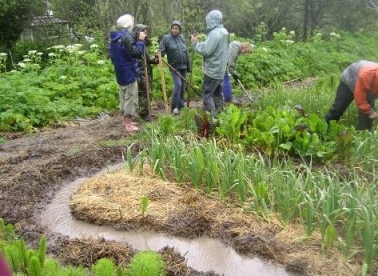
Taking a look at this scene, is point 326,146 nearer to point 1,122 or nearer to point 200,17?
point 1,122

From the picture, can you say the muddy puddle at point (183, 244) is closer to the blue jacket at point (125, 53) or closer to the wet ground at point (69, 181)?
the wet ground at point (69, 181)

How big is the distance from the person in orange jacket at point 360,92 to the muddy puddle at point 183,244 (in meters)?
2.69

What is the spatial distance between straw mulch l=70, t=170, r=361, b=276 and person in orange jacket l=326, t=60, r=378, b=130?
218 cm

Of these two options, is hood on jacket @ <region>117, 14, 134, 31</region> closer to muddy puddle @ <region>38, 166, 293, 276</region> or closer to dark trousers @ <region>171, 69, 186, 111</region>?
dark trousers @ <region>171, 69, 186, 111</region>

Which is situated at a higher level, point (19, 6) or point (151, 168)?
point (19, 6)

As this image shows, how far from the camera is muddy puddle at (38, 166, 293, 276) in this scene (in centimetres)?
330

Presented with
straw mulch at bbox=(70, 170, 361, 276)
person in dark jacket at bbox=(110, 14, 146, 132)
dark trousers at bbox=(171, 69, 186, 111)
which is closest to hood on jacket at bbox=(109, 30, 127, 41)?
person in dark jacket at bbox=(110, 14, 146, 132)

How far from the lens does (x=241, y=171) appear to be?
406cm

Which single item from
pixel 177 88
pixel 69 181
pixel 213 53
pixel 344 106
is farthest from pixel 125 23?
pixel 344 106

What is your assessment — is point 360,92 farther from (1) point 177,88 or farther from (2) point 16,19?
(2) point 16,19

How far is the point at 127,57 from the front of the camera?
6344mm

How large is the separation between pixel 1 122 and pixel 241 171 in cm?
503

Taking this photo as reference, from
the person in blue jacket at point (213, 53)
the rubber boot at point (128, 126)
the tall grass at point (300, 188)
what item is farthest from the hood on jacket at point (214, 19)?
the tall grass at point (300, 188)

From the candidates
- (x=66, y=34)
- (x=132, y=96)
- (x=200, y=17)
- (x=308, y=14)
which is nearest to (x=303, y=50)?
(x=200, y=17)
